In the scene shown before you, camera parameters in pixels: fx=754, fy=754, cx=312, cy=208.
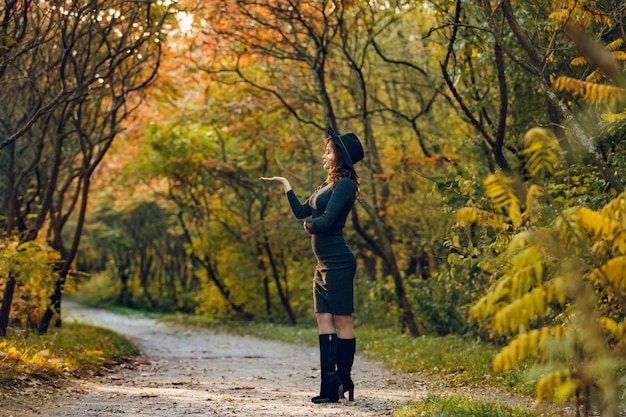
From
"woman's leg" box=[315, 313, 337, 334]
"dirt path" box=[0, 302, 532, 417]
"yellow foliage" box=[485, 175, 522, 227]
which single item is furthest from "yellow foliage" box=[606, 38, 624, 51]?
"dirt path" box=[0, 302, 532, 417]

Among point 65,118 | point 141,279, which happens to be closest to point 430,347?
point 65,118

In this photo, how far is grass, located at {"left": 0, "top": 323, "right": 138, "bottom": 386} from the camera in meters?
7.63

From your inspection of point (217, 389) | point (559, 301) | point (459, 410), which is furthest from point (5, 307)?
point (559, 301)

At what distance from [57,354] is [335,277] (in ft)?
14.7

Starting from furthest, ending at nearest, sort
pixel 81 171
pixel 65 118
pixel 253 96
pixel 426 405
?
pixel 253 96, pixel 81 171, pixel 65 118, pixel 426 405

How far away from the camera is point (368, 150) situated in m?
14.8

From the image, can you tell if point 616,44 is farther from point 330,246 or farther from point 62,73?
point 62,73

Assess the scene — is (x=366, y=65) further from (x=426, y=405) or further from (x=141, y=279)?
(x=141, y=279)

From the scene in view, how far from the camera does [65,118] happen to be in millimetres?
11289

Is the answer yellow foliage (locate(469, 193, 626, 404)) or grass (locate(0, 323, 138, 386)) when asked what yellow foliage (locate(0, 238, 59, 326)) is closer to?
grass (locate(0, 323, 138, 386))

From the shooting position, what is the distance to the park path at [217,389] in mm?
6289

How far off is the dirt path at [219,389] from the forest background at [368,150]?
4.98ft

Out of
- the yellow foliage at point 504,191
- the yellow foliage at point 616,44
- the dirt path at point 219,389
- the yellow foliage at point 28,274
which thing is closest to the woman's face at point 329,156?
the dirt path at point 219,389

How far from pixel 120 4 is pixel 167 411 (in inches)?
239
